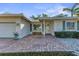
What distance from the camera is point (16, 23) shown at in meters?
16.2

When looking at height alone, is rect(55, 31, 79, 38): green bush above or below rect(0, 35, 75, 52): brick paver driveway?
above

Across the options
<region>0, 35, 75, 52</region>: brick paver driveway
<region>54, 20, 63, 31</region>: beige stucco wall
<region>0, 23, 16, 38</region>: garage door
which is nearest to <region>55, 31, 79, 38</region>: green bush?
<region>54, 20, 63, 31</region>: beige stucco wall

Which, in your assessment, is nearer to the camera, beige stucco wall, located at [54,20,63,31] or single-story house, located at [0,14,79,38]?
single-story house, located at [0,14,79,38]

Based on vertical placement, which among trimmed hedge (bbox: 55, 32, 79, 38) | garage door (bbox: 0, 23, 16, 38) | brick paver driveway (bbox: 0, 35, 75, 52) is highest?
garage door (bbox: 0, 23, 16, 38)

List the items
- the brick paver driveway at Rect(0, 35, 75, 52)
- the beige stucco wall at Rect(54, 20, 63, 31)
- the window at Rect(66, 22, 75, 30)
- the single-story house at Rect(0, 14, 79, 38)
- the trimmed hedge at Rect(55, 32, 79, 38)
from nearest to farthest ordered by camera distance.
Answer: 1. the brick paver driveway at Rect(0, 35, 75, 52)
2. the single-story house at Rect(0, 14, 79, 38)
3. the trimmed hedge at Rect(55, 32, 79, 38)
4. the window at Rect(66, 22, 75, 30)
5. the beige stucco wall at Rect(54, 20, 63, 31)

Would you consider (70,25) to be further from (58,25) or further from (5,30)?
(5,30)

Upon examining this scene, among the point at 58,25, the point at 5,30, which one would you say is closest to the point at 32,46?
the point at 5,30

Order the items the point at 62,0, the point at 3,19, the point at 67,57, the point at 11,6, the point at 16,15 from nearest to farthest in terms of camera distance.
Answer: the point at 67,57 → the point at 62,0 → the point at 16,15 → the point at 3,19 → the point at 11,6

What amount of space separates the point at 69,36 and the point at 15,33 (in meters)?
6.90

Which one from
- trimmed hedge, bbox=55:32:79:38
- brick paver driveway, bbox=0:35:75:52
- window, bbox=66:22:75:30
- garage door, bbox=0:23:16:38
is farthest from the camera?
window, bbox=66:22:75:30

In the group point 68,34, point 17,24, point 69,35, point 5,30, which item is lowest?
point 69,35

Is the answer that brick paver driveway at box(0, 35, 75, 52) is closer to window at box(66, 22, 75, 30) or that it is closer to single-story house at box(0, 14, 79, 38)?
single-story house at box(0, 14, 79, 38)

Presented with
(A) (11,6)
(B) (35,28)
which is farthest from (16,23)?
(A) (11,6)

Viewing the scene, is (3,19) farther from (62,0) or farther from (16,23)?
(62,0)
